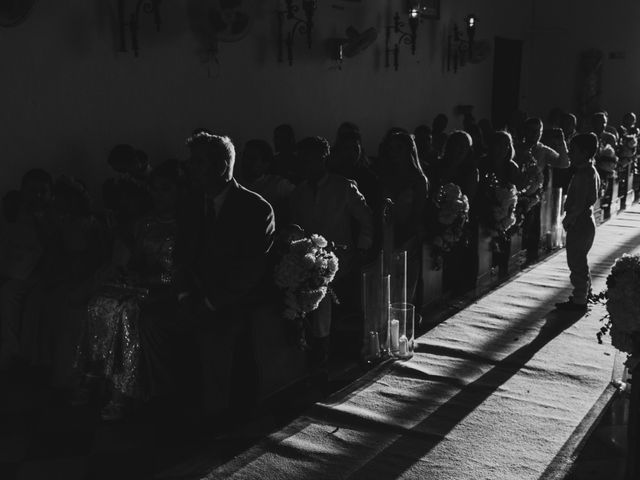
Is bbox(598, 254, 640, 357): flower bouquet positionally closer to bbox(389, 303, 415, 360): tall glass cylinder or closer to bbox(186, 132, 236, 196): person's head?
bbox(389, 303, 415, 360): tall glass cylinder

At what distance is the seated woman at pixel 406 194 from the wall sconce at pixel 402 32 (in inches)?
213

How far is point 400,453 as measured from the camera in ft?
14.0

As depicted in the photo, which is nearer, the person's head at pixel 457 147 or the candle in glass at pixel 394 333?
the candle in glass at pixel 394 333

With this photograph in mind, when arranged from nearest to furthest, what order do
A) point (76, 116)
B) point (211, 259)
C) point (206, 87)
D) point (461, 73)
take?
1. point (211, 259)
2. point (76, 116)
3. point (206, 87)
4. point (461, 73)

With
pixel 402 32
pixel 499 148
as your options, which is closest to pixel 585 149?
pixel 499 148

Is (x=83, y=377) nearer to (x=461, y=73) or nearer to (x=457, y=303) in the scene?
(x=457, y=303)

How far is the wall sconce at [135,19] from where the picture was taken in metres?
7.10

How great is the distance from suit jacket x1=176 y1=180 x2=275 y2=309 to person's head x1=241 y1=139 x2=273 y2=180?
1.75 m

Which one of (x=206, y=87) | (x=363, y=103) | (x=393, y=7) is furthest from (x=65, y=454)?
(x=393, y=7)

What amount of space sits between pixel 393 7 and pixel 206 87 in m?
4.48

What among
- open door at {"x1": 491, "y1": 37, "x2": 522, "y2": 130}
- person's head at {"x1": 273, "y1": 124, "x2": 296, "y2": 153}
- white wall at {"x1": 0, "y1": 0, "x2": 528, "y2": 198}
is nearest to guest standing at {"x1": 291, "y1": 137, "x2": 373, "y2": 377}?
person's head at {"x1": 273, "y1": 124, "x2": 296, "y2": 153}

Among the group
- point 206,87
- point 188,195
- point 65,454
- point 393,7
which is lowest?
point 65,454

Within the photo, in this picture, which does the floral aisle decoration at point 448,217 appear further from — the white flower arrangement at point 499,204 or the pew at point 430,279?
the white flower arrangement at point 499,204

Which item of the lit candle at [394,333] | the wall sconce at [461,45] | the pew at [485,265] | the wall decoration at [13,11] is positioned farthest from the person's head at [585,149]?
the wall sconce at [461,45]
